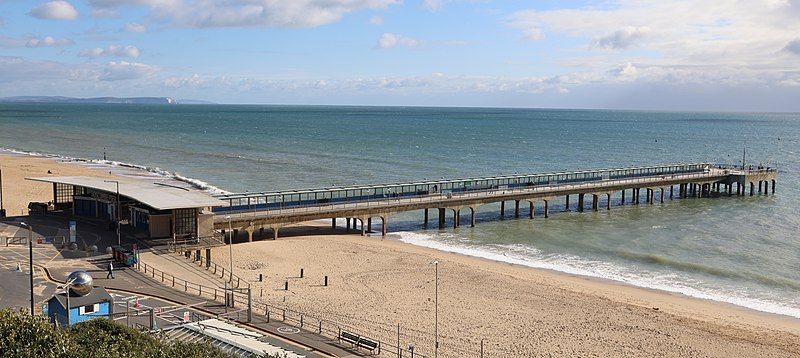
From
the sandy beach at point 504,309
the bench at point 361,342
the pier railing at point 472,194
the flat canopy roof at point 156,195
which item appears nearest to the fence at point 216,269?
the sandy beach at point 504,309

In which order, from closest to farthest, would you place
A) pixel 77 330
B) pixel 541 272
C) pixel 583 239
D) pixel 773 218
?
pixel 77 330
pixel 541 272
pixel 583 239
pixel 773 218

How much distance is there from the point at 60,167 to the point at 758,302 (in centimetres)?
8244

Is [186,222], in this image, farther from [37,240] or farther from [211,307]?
[211,307]

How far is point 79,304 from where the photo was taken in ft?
83.5

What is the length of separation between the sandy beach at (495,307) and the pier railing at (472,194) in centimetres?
271

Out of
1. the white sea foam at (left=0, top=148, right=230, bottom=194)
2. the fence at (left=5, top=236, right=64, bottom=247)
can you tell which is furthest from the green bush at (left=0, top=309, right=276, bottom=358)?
the white sea foam at (left=0, top=148, right=230, bottom=194)

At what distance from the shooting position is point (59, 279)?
1314 inches

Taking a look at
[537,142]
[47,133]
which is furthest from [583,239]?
[47,133]

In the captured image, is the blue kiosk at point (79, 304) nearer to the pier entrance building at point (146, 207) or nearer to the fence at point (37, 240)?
the pier entrance building at point (146, 207)

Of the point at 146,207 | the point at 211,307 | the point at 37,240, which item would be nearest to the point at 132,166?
the point at 146,207

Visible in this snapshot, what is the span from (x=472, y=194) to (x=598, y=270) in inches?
662

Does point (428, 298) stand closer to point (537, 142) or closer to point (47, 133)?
point (537, 142)

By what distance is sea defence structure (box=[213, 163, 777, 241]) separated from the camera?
49938 millimetres

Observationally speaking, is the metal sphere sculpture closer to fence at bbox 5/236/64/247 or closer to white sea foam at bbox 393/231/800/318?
fence at bbox 5/236/64/247
